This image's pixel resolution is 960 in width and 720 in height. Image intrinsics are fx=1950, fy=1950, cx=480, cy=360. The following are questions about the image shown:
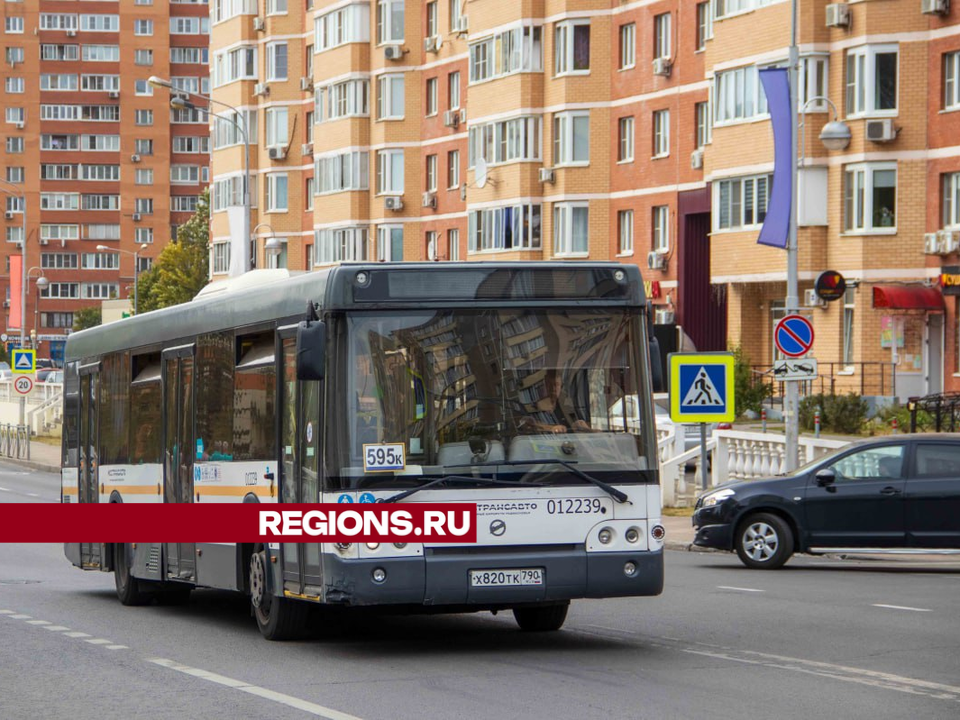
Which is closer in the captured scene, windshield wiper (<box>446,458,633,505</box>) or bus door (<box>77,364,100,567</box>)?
windshield wiper (<box>446,458,633,505</box>)

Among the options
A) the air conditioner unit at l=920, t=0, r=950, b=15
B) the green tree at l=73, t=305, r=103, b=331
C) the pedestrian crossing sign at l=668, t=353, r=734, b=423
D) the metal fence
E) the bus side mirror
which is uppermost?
the air conditioner unit at l=920, t=0, r=950, b=15

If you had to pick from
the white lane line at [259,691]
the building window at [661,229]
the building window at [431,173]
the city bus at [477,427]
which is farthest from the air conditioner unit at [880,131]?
the white lane line at [259,691]

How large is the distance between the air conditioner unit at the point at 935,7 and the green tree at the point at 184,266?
226ft

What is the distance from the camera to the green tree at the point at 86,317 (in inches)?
5295

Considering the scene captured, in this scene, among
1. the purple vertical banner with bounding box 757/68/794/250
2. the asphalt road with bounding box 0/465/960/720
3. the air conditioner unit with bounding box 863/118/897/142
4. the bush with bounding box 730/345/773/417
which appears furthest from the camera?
the air conditioner unit with bounding box 863/118/897/142

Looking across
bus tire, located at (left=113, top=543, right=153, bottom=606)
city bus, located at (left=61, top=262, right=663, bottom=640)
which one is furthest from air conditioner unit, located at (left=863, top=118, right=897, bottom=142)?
city bus, located at (left=61, top=262, right=663, bottom=640)

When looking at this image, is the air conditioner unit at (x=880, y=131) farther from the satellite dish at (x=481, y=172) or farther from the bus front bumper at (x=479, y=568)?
the bus front bumper at (x=479, y=568)

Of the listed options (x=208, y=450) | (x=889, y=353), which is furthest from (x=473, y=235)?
(x=208, y=450)

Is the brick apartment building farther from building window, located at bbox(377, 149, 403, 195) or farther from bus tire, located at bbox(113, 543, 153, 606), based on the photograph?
bus tire, located at bbox(113, 543, 153, 606)

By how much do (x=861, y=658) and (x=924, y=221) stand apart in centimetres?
3546

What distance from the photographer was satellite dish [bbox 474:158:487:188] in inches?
2518

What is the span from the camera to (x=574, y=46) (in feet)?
201

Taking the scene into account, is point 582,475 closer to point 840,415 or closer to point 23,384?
point 840,415

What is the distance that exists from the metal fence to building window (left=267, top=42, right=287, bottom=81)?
26.2 metres
